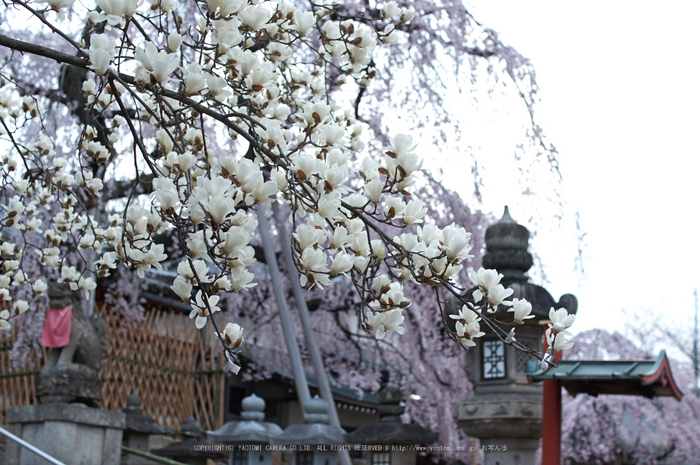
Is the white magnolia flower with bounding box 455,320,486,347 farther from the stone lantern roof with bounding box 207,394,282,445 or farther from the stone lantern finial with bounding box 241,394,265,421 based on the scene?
the stone lantern finial with bounding box 241,394,265,421

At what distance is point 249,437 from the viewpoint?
6.25 metres

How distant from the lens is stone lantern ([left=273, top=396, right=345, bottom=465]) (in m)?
6.29

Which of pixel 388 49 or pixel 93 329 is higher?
pixel 388 49

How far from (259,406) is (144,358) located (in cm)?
578

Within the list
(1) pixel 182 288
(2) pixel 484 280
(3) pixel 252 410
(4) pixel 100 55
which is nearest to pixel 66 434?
(3) pixel 252 410

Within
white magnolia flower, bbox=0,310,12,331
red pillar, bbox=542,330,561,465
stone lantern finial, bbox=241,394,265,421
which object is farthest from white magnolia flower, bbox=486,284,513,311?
stone lantern finial, bbox=241,394,265,421

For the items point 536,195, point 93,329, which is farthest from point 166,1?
point 536,195

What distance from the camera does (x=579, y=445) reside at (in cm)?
1538

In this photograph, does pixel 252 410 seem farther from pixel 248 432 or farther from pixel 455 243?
pixel 455 243

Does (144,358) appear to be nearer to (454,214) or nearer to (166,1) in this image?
(454,214)

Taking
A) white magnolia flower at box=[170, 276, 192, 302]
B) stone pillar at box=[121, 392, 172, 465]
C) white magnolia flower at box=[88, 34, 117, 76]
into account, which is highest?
white magnolia flower at box=[88, 34, 117, 76]

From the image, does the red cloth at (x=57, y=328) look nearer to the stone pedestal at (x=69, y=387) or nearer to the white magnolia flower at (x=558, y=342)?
the stone pedestal at (x=69, y=387)

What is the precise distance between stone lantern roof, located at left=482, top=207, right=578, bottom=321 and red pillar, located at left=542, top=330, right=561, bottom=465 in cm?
37

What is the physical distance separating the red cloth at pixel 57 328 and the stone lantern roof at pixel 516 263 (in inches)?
176
